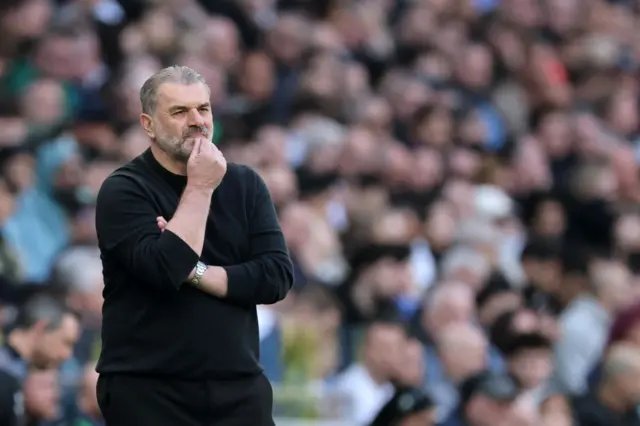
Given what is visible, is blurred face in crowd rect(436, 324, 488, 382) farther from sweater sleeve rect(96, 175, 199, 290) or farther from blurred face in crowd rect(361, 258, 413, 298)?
sweater sleeve rect(96, 175, 199, 290)

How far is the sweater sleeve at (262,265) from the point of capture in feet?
14.7

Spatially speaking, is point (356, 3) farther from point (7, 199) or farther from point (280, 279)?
point (280, 279)

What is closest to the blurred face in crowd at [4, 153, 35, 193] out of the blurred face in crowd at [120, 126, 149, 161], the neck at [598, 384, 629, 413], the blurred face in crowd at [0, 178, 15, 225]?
the blurred face in crowd at [0, 178, 15, 225]

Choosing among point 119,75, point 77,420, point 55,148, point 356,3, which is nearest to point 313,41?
point 356,3

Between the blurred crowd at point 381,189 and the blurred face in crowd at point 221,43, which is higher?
the blurred face in crowd at point 221,43

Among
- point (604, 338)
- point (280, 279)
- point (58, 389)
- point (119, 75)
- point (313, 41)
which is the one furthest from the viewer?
point (313, 41)

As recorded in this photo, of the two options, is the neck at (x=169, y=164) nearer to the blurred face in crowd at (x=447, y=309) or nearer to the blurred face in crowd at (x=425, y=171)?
the blurred face in crowd at (x=447, y=309)

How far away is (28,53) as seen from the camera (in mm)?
11023

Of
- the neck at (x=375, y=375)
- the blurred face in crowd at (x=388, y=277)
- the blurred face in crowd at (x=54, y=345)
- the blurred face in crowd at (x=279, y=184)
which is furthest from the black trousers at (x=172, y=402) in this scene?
the blurred face in crowd at (x=279, y=184)

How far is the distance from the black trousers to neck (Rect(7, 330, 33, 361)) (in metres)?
2.24

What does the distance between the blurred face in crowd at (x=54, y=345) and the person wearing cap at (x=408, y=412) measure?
1.49 metres

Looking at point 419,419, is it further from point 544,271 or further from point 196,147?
point 544,271

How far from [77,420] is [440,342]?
97.4 inches

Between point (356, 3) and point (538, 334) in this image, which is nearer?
point (538, 334)
